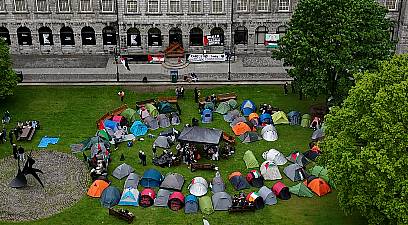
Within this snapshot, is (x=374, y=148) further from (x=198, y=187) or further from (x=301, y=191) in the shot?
(x=198, y=187)

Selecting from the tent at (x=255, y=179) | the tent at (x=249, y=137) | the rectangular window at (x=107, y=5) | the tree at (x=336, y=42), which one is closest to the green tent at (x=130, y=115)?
the tent at (x=249, y=137)

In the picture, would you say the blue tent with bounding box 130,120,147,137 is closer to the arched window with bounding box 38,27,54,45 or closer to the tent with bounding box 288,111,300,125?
the tent with bounding box 288,111,300,125

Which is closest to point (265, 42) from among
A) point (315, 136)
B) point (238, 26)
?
point (238, 26)

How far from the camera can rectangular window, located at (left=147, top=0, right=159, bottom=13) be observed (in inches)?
3519

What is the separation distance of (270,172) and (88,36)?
42141 millimetres

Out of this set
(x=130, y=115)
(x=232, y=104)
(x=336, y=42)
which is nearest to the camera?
(x=336, y=42)

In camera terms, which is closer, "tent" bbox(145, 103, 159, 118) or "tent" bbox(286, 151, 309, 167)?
"tent" bbox(286, 151, 309, 167)

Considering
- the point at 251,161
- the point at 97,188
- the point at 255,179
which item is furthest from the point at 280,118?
the point at 97,188

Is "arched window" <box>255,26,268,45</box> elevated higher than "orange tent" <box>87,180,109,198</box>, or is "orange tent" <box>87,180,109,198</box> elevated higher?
"arched window" <box>255,26,268,45</box>

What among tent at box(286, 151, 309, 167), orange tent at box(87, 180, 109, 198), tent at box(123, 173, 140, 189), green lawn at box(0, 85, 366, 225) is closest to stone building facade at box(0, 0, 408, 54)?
green lawn at box(0, 85, 366, 225)

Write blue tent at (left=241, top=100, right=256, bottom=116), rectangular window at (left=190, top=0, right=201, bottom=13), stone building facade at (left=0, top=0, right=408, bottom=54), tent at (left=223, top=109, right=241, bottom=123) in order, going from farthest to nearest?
stone building facade at (left=0, top=0, right=408, bottom=54)
rectangular window at (left=190, top=0, right=201, bottom=13)
blue tent at (left=241, top=100, right=256, bottom=116)
tent at (left=223, top=109, right=241, bottom=123)

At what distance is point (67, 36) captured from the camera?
92688 mm

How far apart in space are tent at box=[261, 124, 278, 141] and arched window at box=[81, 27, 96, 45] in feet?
114

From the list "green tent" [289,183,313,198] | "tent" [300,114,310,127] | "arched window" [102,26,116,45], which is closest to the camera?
"green tent" [289,183,313,198]
